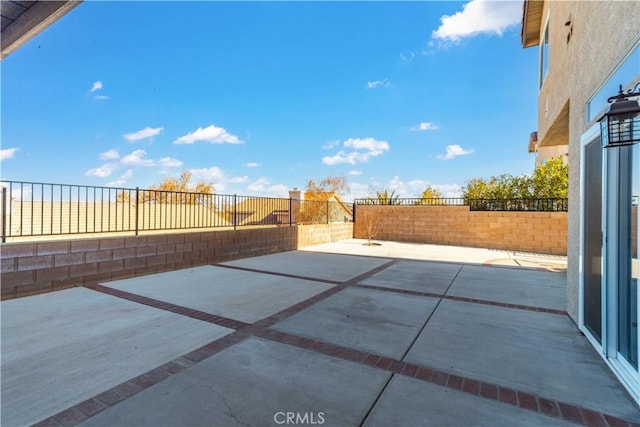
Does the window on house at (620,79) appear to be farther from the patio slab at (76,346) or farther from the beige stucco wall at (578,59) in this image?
the patio slab at (76,346)

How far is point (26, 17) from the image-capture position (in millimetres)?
3836

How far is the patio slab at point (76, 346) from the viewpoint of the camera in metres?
1.99

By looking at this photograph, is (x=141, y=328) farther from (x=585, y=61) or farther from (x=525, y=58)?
(x=525, y=58)

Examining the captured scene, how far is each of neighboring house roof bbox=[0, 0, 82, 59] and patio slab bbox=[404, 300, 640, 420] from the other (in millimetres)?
5644

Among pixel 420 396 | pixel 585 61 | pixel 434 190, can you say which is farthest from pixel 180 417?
pixel 434 190

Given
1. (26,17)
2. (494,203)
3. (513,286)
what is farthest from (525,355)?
(494,203)

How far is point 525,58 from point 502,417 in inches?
465

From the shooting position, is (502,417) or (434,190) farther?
(434,190)

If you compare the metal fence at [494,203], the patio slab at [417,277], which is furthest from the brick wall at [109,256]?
the metal fence at [494,203]

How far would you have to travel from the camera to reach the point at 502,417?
6.04ft

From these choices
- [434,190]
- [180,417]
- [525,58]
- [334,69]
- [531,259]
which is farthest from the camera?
[434,190]

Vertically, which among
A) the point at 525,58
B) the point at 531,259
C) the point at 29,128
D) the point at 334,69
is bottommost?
the point at 531,259

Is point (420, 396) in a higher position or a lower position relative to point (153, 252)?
lower

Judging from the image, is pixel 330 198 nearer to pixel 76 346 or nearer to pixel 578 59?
pixel 578 59
